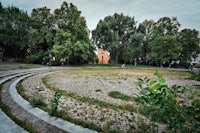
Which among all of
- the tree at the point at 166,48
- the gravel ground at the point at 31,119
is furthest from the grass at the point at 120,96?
the tree at the point at 166,48

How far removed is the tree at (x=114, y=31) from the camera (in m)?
32.4

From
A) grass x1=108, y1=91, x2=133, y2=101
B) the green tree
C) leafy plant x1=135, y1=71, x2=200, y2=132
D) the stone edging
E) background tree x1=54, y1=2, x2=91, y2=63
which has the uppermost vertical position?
background tree x1=54, y1=2, x2=91, y2=63

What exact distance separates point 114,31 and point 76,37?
46.2 feet

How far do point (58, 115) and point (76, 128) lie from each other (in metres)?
0.81

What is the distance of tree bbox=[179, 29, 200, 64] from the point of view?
30891 millimetres

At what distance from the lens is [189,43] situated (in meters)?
31.4

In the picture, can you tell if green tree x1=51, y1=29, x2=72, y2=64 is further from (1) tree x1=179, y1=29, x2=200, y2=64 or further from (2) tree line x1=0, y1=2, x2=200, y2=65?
(1) tree x1=179, y1=29, x2=200, y2=64

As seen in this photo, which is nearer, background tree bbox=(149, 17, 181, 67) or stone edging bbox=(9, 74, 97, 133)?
stone edging bbox=(9, 74, 97, 133)

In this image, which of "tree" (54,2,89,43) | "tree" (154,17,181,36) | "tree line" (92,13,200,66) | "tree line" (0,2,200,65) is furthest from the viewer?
"tree" (154,17,181,36)

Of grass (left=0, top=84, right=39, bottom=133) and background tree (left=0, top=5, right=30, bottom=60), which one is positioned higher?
background tree (left=0, top=5, right=30, bottom=60)

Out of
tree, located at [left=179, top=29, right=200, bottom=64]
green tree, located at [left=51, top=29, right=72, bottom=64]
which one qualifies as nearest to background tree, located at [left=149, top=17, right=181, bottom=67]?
tree, located at [left=179, top=29, right=200, bottom=64]

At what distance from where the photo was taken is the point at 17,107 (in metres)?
3.41

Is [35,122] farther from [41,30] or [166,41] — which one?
[166,41]

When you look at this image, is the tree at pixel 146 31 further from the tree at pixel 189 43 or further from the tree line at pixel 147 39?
the tree at pixel 189 43
